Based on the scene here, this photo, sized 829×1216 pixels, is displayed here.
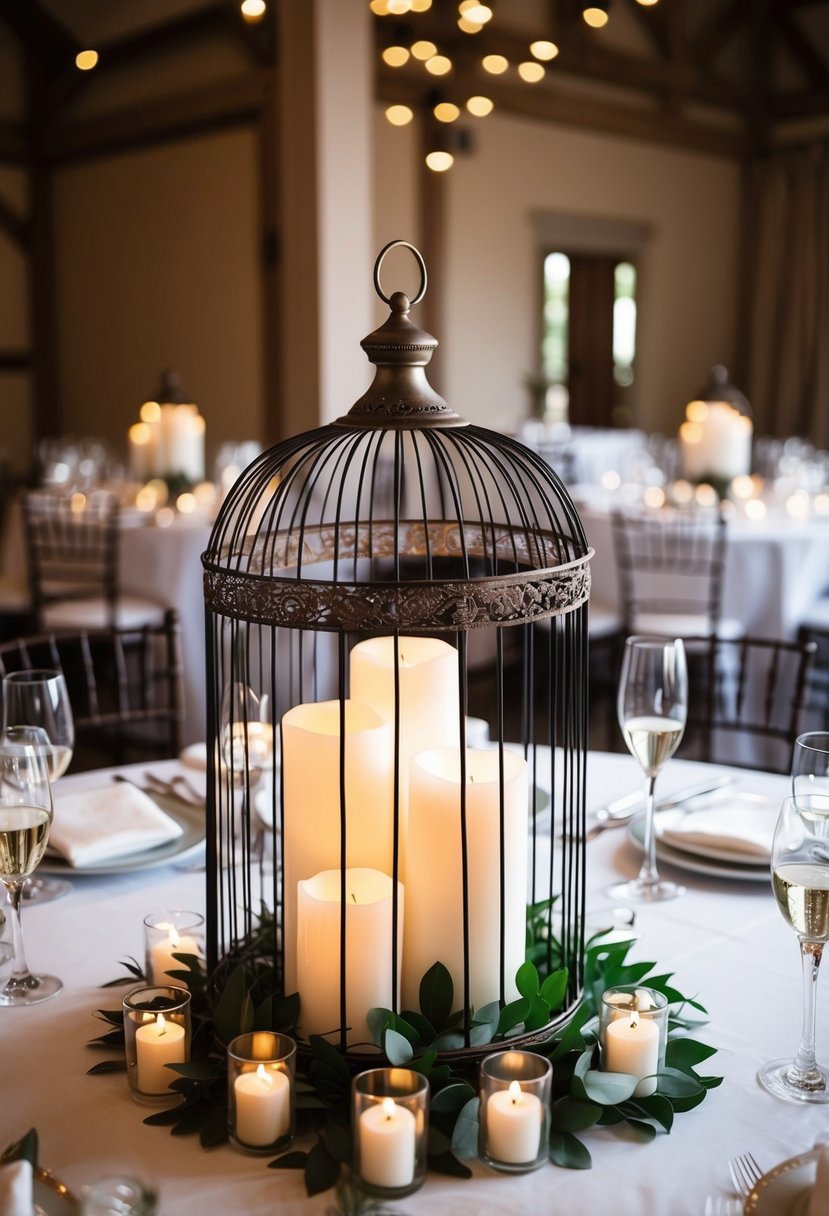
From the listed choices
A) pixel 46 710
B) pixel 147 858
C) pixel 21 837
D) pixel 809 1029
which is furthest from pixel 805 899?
pixel 46 710

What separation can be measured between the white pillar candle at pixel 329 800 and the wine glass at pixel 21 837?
0.89 ft

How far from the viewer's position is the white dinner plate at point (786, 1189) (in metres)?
0.91

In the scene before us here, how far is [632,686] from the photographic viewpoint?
1641 mm

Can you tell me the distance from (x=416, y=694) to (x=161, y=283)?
8.43 meters

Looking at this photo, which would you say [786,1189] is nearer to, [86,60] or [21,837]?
[21,837]

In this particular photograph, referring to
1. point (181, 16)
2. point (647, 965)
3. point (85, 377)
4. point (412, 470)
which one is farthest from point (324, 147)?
point (647, 965)

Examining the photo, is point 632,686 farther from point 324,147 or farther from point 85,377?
point 85,377

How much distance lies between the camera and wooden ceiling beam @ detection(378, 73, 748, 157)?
8.05 metres

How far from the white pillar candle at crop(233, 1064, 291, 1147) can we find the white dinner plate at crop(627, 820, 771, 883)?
29.4 inches

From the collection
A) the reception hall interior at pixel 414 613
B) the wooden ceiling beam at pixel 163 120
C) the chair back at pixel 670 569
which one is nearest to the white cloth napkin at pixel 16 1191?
the reception hall interior at pixel 414 613

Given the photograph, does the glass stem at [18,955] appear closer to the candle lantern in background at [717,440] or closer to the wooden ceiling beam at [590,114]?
the candle lantern in background at [717,440]

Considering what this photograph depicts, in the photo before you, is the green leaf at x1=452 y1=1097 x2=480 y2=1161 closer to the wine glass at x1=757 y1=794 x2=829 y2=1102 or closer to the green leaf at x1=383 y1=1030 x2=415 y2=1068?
the green leaf at x1=383 y1=1030 x2=415 y2=1068

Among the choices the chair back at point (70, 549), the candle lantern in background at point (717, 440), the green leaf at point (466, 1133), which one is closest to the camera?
the green leaf at point (466, 1133)

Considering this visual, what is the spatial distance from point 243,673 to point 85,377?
30.1ft
